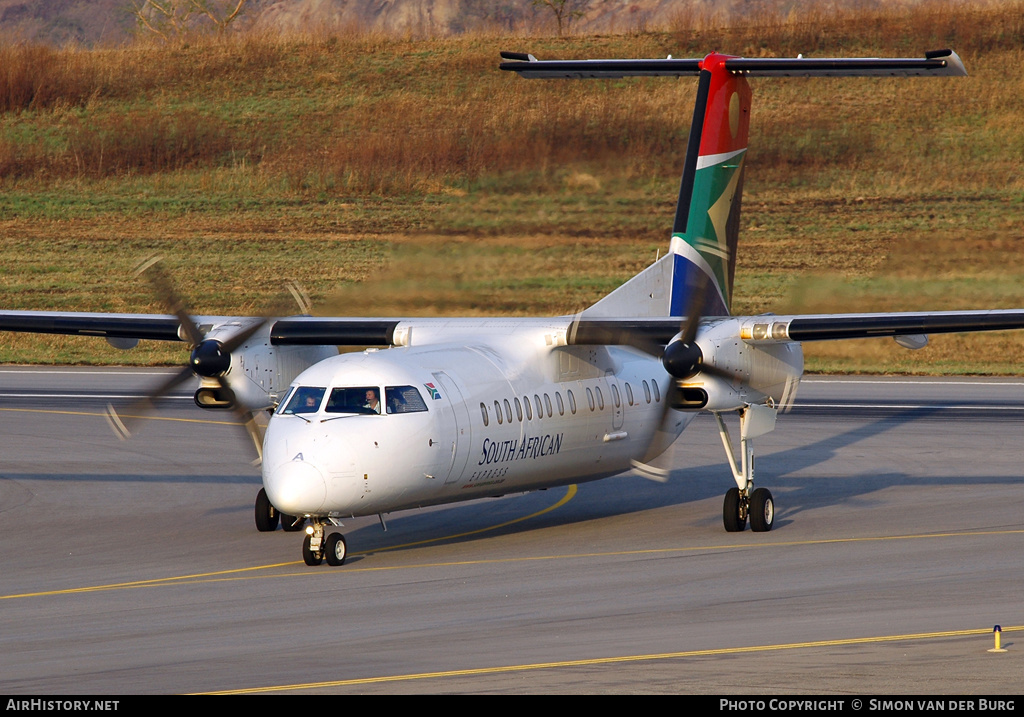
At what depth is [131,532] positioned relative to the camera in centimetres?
1917

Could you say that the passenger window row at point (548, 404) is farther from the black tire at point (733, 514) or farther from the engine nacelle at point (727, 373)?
the black tire at point (733, 514)

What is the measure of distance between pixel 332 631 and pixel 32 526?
801 cm

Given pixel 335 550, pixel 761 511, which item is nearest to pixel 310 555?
pixel 335 550

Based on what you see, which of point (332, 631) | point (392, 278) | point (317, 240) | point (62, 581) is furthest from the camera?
point (317, 240)

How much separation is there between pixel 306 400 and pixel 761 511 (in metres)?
6.39

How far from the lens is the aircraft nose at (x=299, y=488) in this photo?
15.5m

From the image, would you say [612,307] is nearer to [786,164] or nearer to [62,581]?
[62,581]

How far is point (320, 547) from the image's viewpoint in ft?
54.0

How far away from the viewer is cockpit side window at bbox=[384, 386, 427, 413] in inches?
646

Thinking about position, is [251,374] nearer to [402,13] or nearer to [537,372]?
[537,372]

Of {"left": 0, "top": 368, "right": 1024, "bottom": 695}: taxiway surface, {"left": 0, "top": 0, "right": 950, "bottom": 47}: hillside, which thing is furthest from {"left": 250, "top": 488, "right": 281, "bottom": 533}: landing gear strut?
{"left": 0, "top": 0, "right": 950, "bottom": 47}: hillside

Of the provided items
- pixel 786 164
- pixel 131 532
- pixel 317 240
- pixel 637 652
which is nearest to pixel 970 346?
pixel 786 164

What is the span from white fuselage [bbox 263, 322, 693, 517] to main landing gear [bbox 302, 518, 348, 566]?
59 cm

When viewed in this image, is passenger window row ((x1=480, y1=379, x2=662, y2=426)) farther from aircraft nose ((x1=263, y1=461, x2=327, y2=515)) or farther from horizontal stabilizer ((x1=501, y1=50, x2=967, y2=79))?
horizontal stabilizer ((x1=501, y1=50, x2=967, y2=79))
